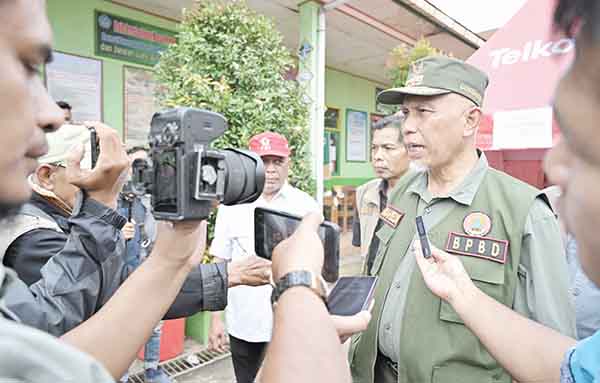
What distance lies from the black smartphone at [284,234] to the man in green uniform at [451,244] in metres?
0.56

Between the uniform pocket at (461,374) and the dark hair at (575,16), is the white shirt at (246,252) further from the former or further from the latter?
the dark hair at (575,16)

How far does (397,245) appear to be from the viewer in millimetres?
1799

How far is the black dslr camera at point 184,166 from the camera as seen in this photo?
1034mm

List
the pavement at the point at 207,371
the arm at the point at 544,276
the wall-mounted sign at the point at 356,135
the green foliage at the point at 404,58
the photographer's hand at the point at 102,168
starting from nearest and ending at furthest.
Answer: the photographer's hand at the point at 102,168 < the arm at the point at 544,276 < the pavement at the point at 207,371 < the green foliage at the point at 404,58 < the wall-mounted sign at the point at 356,135

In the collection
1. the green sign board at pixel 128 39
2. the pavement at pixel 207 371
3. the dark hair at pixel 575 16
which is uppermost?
the green sign board at pixel 128 39

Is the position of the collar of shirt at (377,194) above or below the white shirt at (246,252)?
above

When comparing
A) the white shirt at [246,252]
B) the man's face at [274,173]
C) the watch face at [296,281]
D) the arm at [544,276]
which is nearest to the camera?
the watch face at [296,281]

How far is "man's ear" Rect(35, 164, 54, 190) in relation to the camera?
1.62 meters

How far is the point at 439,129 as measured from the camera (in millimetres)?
1804

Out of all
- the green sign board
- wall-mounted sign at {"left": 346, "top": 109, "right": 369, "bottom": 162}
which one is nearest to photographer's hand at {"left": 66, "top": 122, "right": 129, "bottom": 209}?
the green sign board

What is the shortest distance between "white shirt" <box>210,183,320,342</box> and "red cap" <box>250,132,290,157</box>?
230 mm

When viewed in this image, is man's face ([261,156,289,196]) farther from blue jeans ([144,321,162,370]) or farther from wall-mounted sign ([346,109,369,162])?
wall-mounted sign ([346,109,369,162])

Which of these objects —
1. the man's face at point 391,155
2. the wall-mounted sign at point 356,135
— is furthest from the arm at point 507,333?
the wall-mounted sign at point 356,135

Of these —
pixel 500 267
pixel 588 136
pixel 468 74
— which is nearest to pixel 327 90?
pixel 468 74
